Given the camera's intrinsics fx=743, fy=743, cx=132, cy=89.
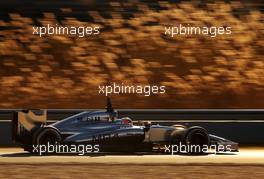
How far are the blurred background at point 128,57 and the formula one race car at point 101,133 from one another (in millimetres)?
6033

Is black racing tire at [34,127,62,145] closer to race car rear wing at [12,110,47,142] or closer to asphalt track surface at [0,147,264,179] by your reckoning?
race car rear wing at [12,110,47,142]

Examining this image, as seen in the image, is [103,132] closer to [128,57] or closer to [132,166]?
[132,166]

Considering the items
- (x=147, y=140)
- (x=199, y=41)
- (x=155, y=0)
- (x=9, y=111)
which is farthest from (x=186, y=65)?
(x=147, y=140)

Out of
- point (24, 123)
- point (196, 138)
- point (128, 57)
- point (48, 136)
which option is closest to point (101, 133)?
point (48, 136)

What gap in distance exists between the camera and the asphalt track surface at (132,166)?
33.1ft

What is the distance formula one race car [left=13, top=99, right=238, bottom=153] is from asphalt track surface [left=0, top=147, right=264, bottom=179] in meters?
0.25

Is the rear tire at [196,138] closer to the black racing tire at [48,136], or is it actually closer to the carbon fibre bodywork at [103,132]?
the carbon fibre bodywork at [103,132]

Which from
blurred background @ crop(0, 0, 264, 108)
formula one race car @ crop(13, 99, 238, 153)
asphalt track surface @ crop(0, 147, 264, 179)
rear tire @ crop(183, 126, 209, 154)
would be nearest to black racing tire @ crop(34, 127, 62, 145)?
formula one race car @ crop(13, 99, 238, 153)

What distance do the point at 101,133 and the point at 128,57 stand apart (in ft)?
26.7

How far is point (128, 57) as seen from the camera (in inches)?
776

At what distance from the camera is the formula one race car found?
1167cm

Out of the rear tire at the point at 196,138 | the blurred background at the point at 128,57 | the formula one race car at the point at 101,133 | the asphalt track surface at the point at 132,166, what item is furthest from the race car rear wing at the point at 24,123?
the blurred background at the point at 128,57

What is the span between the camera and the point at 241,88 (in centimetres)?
1969

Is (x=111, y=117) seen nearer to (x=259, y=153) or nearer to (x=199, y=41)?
(x=259, y=153)
